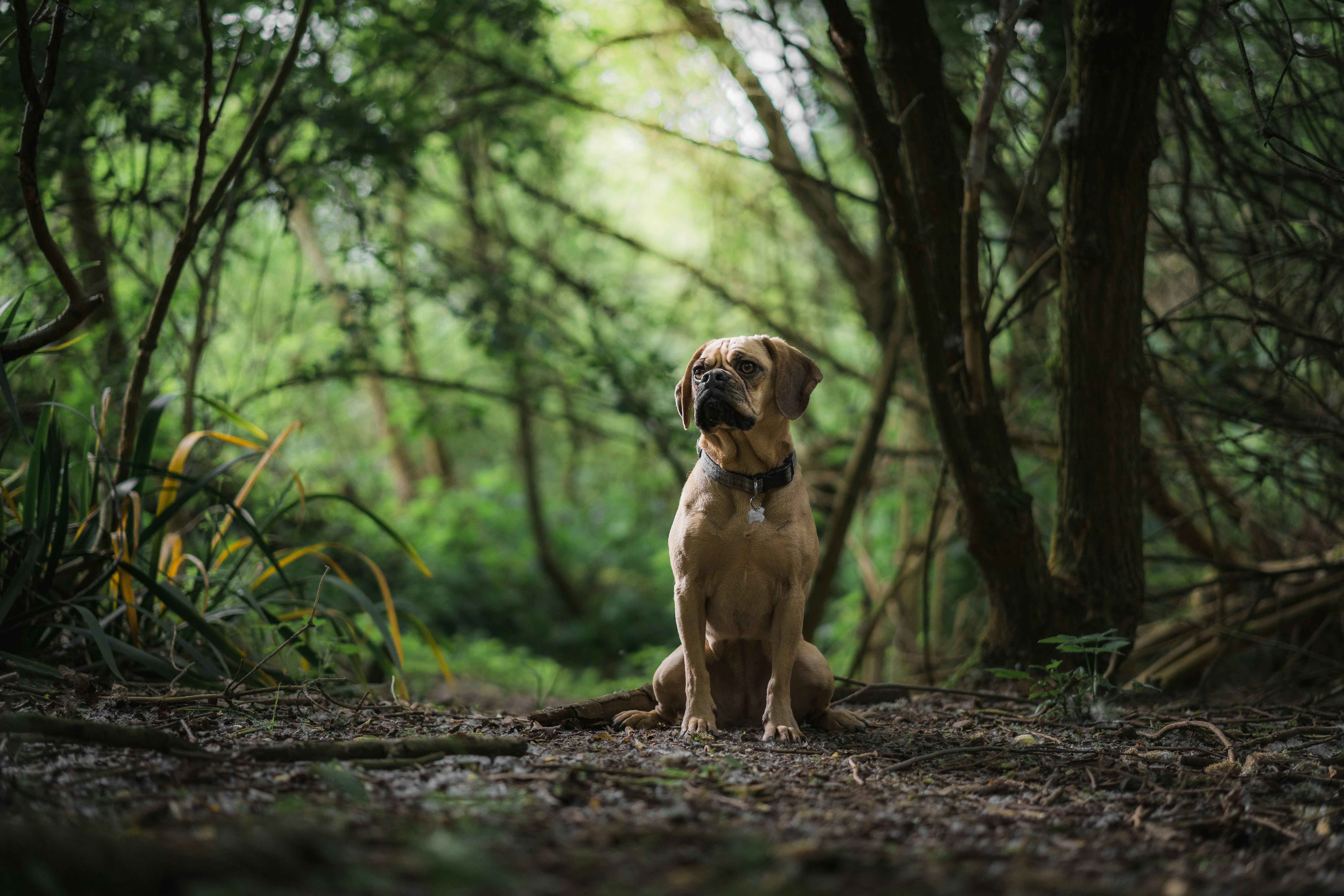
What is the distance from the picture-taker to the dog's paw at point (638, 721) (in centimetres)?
328

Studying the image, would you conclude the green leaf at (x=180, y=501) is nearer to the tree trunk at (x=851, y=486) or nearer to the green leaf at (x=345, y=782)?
the green leaf at (x=345, y=782)

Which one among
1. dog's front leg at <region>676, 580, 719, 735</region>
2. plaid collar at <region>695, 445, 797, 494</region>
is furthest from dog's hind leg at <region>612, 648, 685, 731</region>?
plaid collar at <region>695, 445, 797, 494</region>

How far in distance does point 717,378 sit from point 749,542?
60 cm

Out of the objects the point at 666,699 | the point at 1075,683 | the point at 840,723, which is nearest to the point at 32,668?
the point at 666,699

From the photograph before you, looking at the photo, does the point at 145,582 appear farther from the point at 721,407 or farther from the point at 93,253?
the point at 93,253

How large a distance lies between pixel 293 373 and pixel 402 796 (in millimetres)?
5856

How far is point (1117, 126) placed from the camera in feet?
11.0

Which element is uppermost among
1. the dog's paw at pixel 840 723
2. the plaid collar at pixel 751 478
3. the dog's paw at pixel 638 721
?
the plaid collar at pixel 751 478

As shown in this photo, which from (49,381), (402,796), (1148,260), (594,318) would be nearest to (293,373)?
(49,381)

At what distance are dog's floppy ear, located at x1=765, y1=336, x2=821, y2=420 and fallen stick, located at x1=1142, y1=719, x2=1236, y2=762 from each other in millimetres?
1654

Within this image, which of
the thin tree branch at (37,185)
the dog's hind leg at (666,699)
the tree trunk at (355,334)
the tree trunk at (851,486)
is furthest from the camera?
the tree trunk at (355,334)

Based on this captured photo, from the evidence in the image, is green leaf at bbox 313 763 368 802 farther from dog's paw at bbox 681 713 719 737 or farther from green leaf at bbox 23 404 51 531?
green leaf at bbox 23 404 51 531

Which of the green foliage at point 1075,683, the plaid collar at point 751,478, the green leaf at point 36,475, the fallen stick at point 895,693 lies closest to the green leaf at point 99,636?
the green leaf at point 36,475

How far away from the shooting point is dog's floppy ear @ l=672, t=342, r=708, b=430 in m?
3.35
